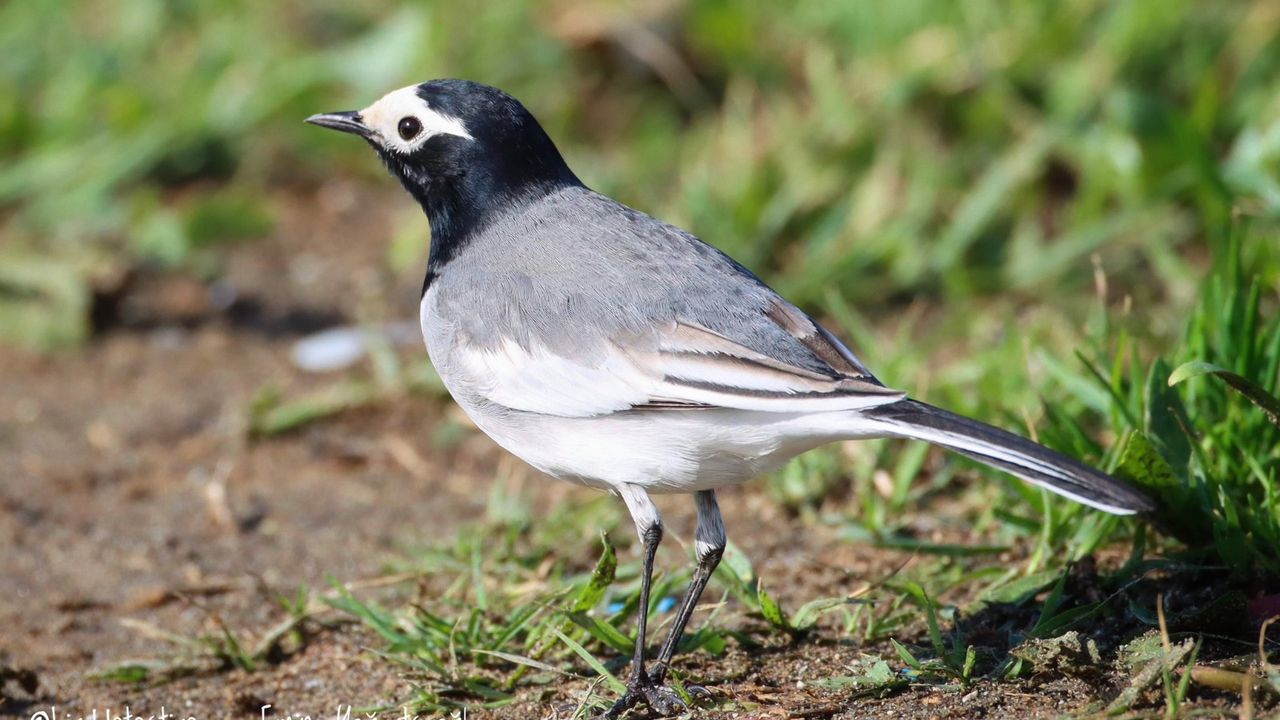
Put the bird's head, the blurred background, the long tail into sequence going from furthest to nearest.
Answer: the blurred background
the bird's head
the long tail

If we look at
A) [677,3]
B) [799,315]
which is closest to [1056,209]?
[677,3]

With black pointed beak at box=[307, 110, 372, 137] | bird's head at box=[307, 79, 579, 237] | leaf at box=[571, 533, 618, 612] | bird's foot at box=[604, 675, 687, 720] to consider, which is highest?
black pointed beak at box=[307, 110, 372, 137]

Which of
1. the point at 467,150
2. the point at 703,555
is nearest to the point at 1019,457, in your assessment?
the point at 703,555

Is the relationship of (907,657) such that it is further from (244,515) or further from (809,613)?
(244,515)

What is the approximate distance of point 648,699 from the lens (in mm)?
3920

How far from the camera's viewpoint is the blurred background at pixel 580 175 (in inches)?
210

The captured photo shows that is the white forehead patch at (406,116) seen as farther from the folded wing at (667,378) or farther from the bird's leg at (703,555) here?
the bird's leg at (703,555)

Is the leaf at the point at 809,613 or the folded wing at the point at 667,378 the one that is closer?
the folded wing at the point at 667,378

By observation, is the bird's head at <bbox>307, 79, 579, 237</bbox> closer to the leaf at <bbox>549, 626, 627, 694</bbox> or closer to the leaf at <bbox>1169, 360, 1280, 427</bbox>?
the leaf at <bbox>549, 626, 627, 694</bbox>

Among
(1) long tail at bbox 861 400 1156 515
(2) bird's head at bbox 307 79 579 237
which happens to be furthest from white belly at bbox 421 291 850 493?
(2) bird's head at bbox 307 79 579 237

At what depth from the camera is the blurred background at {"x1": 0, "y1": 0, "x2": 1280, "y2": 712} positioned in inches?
210

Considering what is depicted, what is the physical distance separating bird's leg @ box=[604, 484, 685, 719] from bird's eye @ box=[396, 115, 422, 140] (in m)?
1.37

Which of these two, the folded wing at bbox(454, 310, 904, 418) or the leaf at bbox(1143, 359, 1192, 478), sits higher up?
the folded wing at bbox(454, 310, 904, 418)

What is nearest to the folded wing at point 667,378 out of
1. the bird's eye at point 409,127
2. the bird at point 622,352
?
the bird at point 622,352
